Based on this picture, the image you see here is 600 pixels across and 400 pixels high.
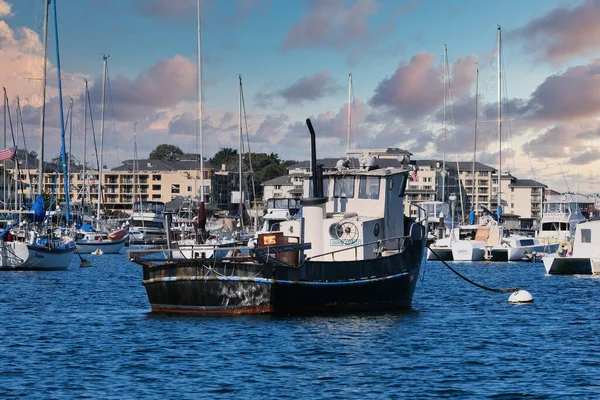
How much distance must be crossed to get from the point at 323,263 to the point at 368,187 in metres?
6.19

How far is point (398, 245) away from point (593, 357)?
11.9 meters

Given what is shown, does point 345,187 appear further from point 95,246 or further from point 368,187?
point 95,246

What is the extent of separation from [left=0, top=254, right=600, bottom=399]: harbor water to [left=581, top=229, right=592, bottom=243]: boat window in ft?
70.8

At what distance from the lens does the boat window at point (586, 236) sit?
67.1 m

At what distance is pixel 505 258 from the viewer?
95.8 m

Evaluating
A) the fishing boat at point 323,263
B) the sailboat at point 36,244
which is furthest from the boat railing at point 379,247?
the sailboat at point 36,244

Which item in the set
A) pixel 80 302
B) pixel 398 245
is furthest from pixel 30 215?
pixel 398 245

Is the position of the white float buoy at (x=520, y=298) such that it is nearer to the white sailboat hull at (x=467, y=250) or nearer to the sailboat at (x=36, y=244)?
the sailboat at (x=36, y=244)

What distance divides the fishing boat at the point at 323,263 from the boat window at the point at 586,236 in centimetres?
2797

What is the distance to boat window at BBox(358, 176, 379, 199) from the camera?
135ft

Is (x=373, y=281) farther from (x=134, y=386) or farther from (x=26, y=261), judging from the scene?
(x=26, y=261)

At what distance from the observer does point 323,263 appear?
119 feet

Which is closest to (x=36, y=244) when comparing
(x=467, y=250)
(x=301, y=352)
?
(x=301, y=352)

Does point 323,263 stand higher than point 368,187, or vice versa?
point 368,187
